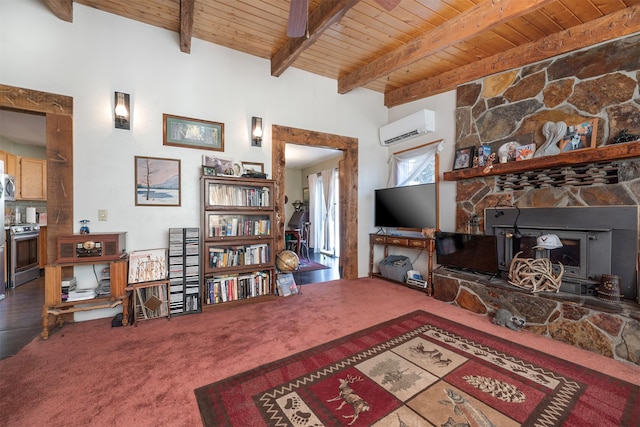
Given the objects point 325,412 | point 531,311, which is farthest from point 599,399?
point 325,412

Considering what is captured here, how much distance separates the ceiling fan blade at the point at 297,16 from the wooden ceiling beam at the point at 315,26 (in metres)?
0.64

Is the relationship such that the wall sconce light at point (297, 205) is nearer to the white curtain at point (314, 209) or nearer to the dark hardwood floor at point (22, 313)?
the white curtain at point (314, 209)

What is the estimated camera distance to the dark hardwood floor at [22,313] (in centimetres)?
229

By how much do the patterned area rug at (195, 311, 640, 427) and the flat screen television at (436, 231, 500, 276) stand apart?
1.10m

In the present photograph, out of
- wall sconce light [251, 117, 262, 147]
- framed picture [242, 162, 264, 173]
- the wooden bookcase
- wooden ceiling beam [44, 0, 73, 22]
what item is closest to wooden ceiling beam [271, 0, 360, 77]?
wall sconce light [251, 117, 262, 147]

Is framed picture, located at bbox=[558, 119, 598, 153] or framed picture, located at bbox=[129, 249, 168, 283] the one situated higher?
framed picture, located at bbox=[558, 119, 598, 153]

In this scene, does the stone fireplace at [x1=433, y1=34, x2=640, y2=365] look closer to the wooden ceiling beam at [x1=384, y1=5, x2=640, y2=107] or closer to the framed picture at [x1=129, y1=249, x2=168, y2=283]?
the wooden ceiling beam at [x1=384, y1=5, x2=640, y2=107]

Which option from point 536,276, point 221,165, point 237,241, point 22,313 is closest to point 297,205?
point 221,165

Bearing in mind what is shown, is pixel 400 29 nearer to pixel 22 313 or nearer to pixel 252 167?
pixel 252 167

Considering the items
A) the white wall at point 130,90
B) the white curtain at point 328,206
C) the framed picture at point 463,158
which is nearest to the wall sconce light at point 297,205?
the white curtain at point 328,206

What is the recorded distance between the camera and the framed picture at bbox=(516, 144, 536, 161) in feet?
9.69

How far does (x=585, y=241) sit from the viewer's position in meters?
2.55

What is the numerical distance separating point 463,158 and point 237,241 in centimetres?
323

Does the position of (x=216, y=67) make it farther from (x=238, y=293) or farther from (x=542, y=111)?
(x=542, y=111)
